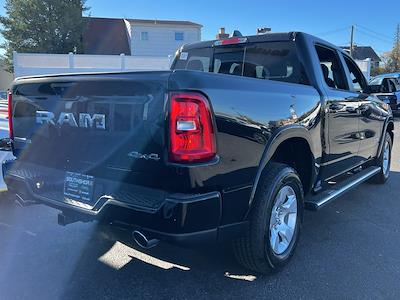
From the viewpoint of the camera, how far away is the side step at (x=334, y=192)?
12.2 ft

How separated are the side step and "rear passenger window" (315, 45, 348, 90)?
105 cm

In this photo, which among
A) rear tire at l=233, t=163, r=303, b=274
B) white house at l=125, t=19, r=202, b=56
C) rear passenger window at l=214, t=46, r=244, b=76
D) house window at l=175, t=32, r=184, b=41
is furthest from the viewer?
house window at l=175, t=32, r=184, b=41

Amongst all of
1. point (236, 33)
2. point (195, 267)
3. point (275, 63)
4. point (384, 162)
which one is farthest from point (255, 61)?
point (384, 162)

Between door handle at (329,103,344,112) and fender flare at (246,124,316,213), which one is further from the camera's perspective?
door handle at (329,103,344,112)

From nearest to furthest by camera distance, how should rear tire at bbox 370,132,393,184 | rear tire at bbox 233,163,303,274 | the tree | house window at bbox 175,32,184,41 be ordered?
rear tire at bbox 233,163,303,274
rear tire at bbox 370,132,393,184
the tree
house window at bbox 175,32,184,41

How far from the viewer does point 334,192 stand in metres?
4.10

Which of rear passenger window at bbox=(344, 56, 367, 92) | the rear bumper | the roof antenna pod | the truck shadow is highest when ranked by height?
the roof antenna pod

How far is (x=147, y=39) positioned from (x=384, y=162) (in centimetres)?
3225

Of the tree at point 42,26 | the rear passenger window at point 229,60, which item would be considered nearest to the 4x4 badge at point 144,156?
the rear passenger window at point 229,60

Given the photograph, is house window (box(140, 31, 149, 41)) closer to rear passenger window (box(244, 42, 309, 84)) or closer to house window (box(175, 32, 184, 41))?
house window (box(175, 32, 184, 41))

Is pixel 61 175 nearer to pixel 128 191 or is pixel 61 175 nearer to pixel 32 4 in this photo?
pixel 128 191

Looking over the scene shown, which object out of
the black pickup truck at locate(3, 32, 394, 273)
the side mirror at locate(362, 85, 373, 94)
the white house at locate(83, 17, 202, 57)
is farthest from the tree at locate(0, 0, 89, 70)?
the black pickup truck at locate(3, 32, 394, 273)

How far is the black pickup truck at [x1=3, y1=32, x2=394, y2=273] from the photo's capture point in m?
2.46

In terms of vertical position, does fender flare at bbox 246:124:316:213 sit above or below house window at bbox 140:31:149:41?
below
